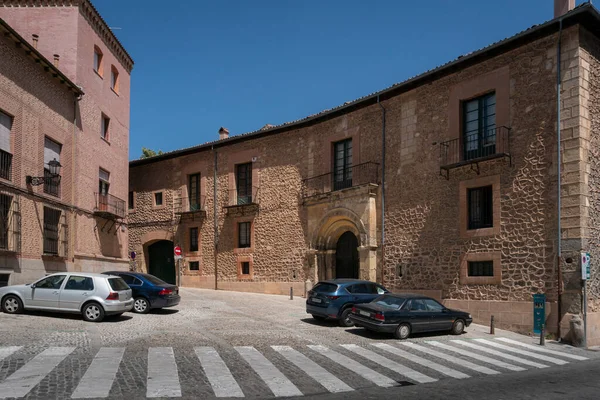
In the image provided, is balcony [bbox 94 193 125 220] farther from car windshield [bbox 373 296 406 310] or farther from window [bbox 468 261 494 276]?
window [bbox 468 261 494 276]

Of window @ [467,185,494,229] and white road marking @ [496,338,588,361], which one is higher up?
window @ [467,185,494,229]

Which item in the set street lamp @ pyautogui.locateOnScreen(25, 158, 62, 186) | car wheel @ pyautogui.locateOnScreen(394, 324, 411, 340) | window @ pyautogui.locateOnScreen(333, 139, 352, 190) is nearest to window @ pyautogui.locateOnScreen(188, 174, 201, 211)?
window @ pyautogui.locateOnScreen(333, 139, 352, 190)

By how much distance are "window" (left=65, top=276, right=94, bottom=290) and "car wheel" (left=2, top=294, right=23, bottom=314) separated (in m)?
1.45

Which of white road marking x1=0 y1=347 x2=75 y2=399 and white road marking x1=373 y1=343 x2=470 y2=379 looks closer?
white road marking x1=0 y1=347 x2=75 y2=399

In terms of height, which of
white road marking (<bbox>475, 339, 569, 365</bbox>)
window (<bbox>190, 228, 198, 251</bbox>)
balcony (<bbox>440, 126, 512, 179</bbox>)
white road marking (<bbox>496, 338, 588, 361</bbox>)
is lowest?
white road marking (<bbox>496, 338, 588, 361</bbox>)

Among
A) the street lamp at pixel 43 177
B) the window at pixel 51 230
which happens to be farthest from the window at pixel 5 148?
the window at pixel 51 230

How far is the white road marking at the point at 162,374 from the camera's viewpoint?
27.0 feet

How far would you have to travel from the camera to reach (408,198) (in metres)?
21.0

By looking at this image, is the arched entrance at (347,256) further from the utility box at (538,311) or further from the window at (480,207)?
the utility box at (538,311)

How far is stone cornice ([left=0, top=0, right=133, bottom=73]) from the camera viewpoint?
73.2ft

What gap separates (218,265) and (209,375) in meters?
19.7

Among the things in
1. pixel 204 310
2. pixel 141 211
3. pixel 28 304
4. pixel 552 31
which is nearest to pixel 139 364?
pixel 28 304

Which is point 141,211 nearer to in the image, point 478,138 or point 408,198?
point 408,198

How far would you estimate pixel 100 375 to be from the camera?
898cm
